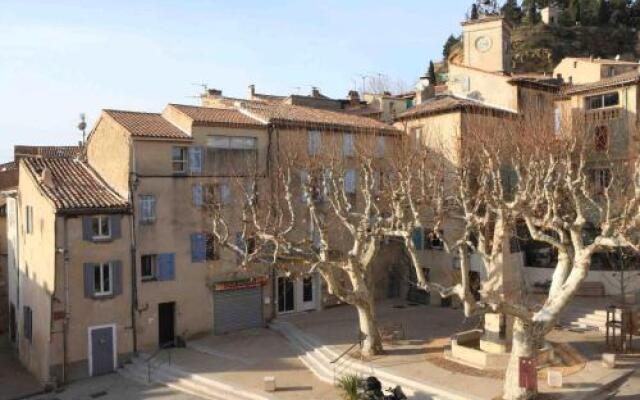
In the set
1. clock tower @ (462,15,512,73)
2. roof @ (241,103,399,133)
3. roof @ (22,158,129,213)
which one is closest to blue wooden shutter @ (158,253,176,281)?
roof @ (22,158,129,213)

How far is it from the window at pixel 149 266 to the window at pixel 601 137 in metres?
23.7

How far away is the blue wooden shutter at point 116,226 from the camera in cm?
2627

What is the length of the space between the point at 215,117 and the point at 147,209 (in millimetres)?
5898

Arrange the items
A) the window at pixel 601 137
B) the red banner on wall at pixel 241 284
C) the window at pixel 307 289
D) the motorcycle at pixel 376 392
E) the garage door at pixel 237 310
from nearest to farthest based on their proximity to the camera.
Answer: the motorcycle at pixel 376 392 → the red banner on wall at pixel 241 284 → the garage door at pixel 237 310 → the window at pixel 601 137 → the window at pixel 307 289

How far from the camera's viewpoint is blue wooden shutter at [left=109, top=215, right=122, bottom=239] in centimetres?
2627

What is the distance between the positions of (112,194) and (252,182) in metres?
6.64

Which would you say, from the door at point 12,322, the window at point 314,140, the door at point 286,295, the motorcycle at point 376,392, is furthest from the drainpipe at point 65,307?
the motorcycle at point 376,392

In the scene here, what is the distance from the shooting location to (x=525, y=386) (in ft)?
55.6

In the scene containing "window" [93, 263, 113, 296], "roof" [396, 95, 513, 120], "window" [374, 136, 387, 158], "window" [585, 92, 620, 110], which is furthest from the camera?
"window" [374, 136, 387, 158]

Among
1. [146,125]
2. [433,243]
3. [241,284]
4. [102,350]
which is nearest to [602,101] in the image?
[433,243]

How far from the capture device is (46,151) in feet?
149

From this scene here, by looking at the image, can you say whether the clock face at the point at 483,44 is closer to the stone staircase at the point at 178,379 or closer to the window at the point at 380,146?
the window at the point at 380,146

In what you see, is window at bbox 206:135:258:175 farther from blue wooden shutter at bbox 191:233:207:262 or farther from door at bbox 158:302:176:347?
door at bbox 158:302:176:347

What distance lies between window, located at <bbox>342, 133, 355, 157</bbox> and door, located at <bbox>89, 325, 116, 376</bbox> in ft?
49.3
